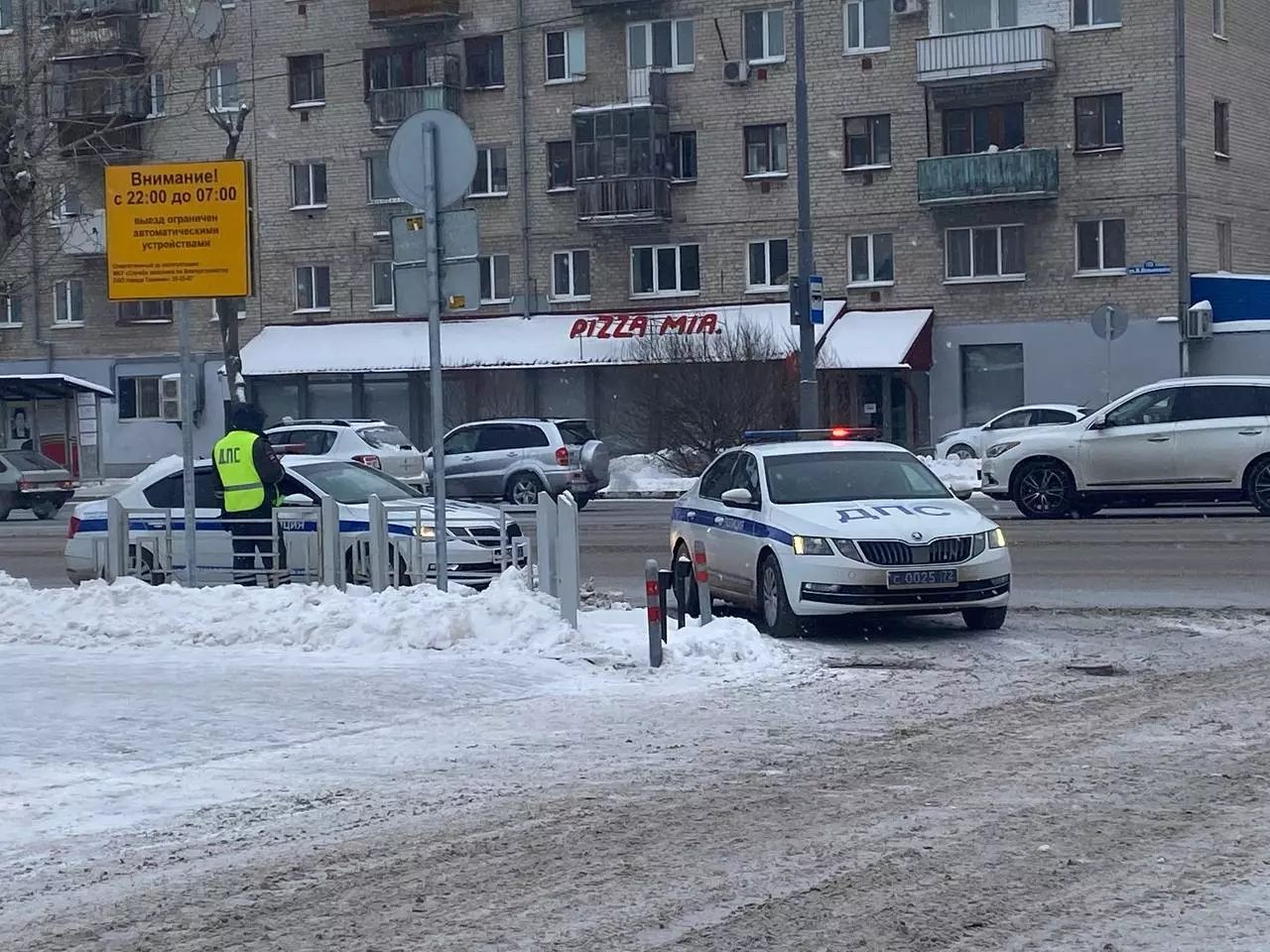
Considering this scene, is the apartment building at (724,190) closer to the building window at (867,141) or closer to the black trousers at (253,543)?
the building window at (867,141)

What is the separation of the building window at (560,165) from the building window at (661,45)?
277 centimetres

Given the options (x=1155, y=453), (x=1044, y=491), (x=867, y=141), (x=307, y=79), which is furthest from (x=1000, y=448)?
(x=307, y=79)

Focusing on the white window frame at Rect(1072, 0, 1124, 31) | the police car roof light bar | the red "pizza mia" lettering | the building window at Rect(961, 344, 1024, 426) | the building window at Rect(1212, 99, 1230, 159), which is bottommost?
the police car roof light bar

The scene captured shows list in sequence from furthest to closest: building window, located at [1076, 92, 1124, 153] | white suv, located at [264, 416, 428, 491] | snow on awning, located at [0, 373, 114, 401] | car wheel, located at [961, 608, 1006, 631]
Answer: building window, located at [1076, 92, 1124, 153] → snow on awning, located at [0, 373, 114, 401] → white suv, located at [264, 416, 428, 491] → car wheel, located at [961, 608, 1006, 631]

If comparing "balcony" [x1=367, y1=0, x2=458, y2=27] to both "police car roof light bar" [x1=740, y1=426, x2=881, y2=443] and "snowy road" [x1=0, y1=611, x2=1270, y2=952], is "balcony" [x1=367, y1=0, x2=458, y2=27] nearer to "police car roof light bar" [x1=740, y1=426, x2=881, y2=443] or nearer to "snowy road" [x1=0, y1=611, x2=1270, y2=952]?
"police car roof light bar" [x1=740, y1=426, x2=881, y2=443]

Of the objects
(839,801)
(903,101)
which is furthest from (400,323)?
(839,801)

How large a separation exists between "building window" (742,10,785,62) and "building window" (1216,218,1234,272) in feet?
35.0

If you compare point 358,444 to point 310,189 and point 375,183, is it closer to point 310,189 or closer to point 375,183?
point 375,183

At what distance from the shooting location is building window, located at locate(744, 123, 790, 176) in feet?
148

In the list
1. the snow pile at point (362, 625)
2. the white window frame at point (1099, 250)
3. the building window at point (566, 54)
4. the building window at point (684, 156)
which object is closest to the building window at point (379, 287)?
the building window at point (566, 54)

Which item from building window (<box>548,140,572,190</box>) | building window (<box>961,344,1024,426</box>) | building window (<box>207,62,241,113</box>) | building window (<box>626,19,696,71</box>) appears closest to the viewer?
building window (<box>961,344,1024,426</box>)

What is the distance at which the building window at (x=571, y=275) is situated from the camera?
157ft

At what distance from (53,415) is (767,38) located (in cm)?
1831

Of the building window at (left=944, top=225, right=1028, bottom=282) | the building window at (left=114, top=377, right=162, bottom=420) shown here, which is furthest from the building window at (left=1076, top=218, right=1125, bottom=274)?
the building window at (left=114, top=377, right=162, bottom=420)
